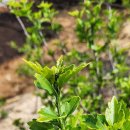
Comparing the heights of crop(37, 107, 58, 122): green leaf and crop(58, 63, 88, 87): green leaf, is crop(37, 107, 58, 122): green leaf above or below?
below

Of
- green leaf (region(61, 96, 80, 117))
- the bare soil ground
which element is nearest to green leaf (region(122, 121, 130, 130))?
green leaf (region(61, 96, 80, 117))

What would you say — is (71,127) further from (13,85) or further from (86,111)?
(13,85)

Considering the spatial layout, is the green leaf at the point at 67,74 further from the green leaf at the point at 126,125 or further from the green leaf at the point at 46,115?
the green leaf at the point at 126,125

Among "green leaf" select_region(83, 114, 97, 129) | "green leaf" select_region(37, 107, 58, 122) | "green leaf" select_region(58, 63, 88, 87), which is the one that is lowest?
"green leaf" select_region(83, 114, 97, 129)

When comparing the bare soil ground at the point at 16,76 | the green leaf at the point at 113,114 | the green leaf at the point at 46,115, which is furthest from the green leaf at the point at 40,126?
the bare soil ground at the point at 16,76

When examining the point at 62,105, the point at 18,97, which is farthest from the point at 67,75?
the point at 18,97

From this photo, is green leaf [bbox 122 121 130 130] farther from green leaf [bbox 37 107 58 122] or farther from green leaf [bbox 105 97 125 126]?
green leaf [bbox 37 107 58 122]
